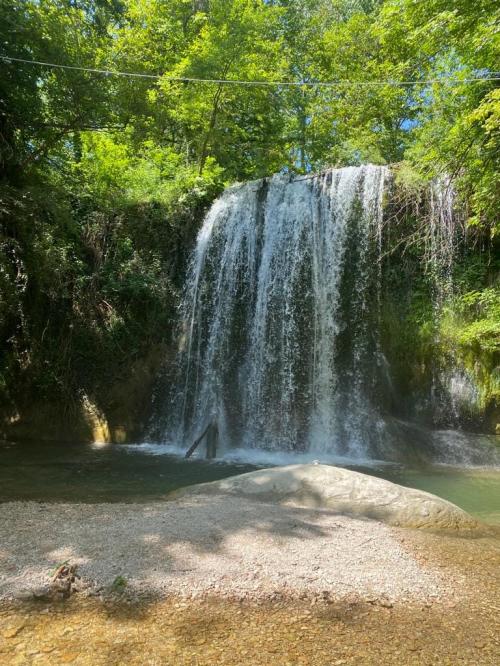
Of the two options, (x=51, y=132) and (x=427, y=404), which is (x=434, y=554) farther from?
(x=51, y=132)

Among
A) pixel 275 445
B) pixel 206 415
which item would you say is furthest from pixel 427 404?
pixel 206 415

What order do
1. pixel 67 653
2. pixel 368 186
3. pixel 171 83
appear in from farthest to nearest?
pixel 171 83 → pixel 368 186 → pixel 67 653

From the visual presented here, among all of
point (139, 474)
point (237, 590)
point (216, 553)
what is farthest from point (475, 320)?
point (237, 590)

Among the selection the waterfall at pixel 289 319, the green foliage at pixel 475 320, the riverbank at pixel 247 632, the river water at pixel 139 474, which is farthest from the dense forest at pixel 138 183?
the riverbank at pixel 247 632

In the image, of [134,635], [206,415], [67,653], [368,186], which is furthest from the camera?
[368,186]

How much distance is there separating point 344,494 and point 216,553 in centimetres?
220

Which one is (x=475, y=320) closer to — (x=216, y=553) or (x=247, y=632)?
(x=216, y=553)

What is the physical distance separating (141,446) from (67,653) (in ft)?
26.3

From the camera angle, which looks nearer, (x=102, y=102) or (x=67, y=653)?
(x=67, y=653)

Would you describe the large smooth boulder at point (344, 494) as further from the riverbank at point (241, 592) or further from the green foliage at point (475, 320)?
the green foliage at point (475, 320)

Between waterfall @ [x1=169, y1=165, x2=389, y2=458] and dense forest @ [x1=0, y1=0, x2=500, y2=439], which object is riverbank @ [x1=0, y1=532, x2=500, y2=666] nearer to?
waterfall @ [x1=169, y1=165, x2=389, y2=458]

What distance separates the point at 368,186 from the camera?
38.3 ft

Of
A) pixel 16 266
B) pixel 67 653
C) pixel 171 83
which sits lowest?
pixel 67 653

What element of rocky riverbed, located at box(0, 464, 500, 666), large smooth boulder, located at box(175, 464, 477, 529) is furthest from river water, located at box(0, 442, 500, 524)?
rocky riverbed, located at box(0, 464, 500, 666)
